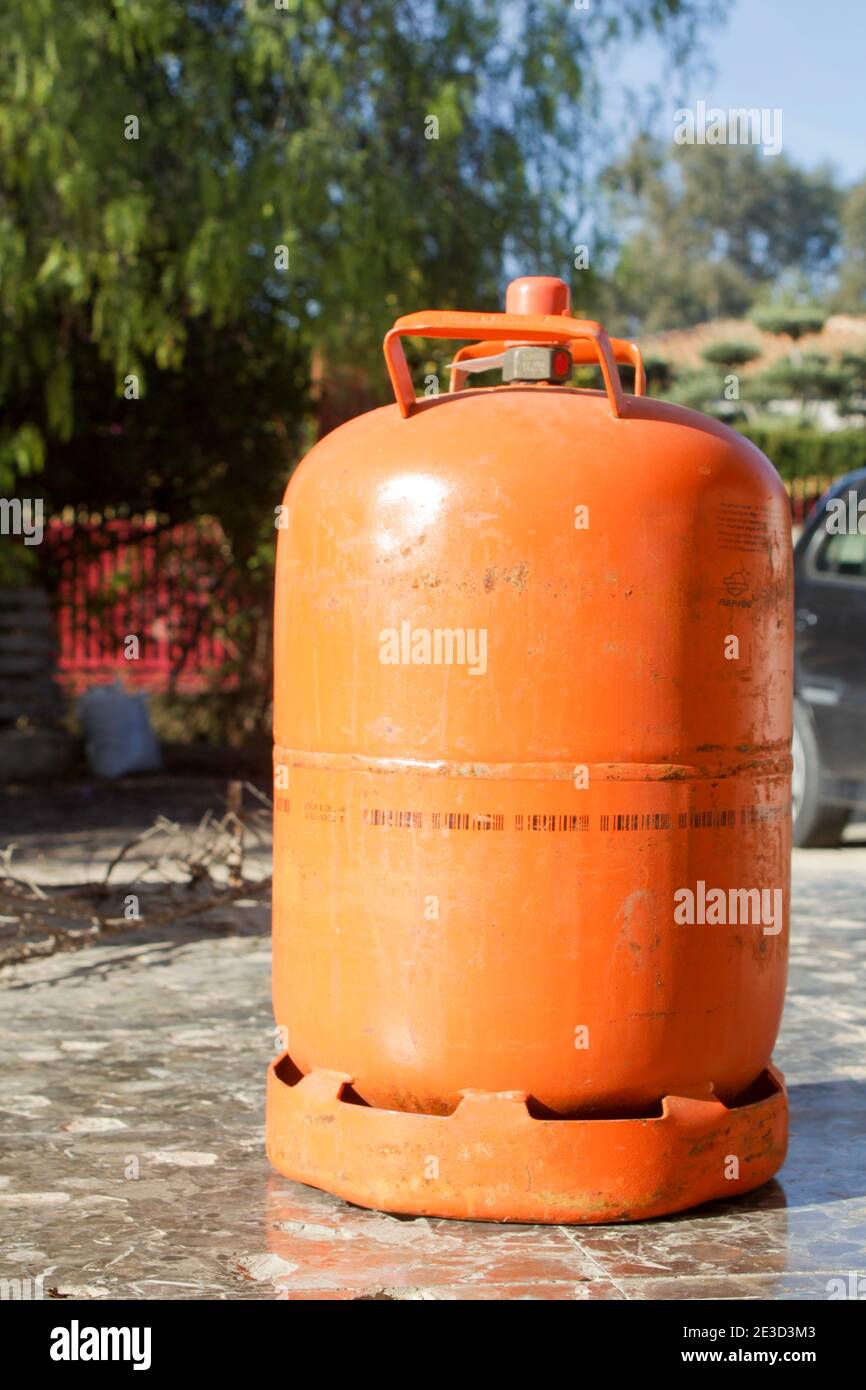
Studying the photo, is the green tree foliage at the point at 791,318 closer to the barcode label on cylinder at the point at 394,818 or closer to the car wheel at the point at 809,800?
the car wheel at the point at 809,800

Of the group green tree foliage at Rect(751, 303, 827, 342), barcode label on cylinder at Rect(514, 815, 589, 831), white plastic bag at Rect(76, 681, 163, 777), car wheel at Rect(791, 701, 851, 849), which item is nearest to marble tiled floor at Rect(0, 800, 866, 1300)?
barcode label on cylinder at Rect(514, 815, 589, 831)

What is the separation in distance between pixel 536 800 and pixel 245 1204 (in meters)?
0.99

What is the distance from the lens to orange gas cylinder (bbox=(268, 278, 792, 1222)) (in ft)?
10.7

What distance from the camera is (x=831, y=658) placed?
8414mm

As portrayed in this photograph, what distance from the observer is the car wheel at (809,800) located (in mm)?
8555

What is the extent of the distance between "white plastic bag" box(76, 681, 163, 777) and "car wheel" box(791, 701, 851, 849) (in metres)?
4.71

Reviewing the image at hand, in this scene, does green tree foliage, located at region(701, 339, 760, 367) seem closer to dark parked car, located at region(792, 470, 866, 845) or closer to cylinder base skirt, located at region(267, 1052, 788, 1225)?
dark parked car, located at region(792, 470, 866, 845)

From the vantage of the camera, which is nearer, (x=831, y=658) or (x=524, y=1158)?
(x=524, y=1158)

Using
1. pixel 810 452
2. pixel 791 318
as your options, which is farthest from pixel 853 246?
pixel 810 452

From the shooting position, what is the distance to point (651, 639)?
328cm

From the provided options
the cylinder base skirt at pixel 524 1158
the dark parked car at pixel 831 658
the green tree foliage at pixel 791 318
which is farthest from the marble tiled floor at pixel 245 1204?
the green tree foliage at pixel 791 318

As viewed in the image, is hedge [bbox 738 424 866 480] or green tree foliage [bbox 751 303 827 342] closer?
hedge [bbox 738 424 866 480]
